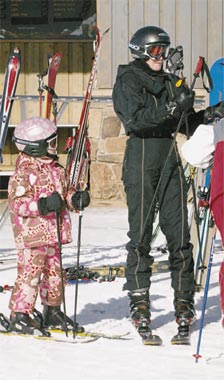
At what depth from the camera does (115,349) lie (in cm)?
572

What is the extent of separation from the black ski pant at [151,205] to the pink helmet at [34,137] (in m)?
0.49

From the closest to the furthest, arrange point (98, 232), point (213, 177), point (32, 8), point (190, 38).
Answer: point (213, 177), point (98, 232), point (190, 38), point (32, 8)

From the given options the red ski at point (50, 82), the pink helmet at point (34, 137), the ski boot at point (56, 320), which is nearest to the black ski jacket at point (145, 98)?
the pink helmet at point (34, 137)

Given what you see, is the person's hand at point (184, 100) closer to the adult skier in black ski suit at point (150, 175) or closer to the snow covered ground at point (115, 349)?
the adult skier in black ski suit at point (150, 175)

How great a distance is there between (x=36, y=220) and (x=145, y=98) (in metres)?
0.97

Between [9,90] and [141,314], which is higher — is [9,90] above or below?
above

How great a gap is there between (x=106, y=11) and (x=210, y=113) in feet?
24.1

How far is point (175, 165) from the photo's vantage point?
20.0 feet

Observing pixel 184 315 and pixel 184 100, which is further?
pixel 184 315

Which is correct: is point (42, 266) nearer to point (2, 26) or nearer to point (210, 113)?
point (210, 113)

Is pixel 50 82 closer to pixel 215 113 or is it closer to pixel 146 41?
pixel 146 41

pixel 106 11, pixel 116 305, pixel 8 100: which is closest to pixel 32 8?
pixel 106 11

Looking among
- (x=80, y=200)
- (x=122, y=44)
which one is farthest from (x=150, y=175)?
(x=122, y=44)

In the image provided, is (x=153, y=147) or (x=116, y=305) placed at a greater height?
(x=153, y=147)
